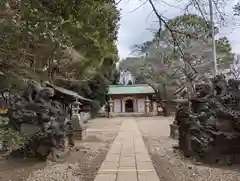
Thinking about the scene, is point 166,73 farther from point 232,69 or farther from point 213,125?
point 213,125

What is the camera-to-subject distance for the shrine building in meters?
33.0

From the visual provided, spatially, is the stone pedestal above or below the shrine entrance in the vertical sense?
below

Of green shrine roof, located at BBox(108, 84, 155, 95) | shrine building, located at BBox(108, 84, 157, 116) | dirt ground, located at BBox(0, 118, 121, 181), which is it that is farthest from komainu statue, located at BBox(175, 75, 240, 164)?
green shrine roof, located at BBox(108, 84, 155, 95)

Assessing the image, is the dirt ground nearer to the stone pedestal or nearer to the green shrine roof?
the stone pedestal

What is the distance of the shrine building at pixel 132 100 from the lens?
33000mm

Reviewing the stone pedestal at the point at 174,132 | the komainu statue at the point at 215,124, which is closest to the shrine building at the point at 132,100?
the stone pedestal at the point at 174,132

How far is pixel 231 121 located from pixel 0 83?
196 inches

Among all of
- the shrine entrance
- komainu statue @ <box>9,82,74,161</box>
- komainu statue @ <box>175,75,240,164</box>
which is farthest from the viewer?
the shrine entrance

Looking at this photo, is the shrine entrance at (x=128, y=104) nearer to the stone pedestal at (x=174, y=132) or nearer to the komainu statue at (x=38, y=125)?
the stone pedestal at (x=174, y=132)

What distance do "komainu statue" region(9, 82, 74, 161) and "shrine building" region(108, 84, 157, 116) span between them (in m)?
25.0

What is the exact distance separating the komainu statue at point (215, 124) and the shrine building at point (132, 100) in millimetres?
24570

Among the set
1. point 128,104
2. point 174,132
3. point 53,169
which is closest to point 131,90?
point 128,104

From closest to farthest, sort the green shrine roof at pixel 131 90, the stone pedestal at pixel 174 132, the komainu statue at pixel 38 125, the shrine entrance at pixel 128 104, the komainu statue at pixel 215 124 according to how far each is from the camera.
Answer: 1. the komainu statue at pixel 215 124
2. the komainu statue at pixel 38 125
3. the stone pedestal at pixel 174 132
4. the green shrine roof at pixel 131 90
5. the shrine entrance at pixel 128 104

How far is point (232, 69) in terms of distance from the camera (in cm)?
2462
